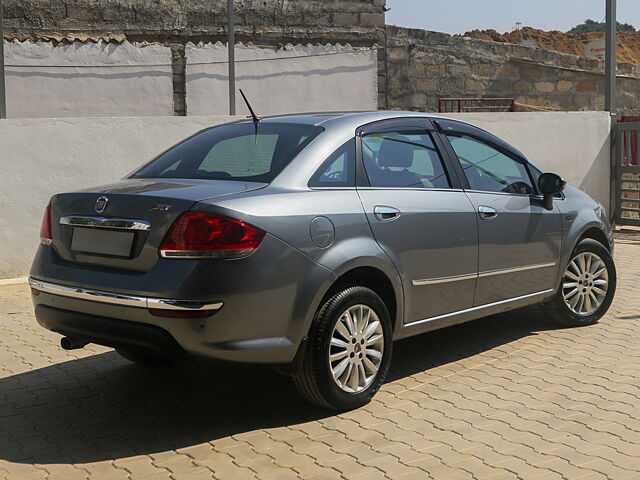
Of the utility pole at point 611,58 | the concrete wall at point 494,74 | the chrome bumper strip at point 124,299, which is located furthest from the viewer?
the concrete wall at point 494,74

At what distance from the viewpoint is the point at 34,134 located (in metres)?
10.1

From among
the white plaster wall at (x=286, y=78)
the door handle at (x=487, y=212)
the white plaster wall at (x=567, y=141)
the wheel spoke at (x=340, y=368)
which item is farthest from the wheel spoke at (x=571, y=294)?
the white plaster wall at (x=286, y=78)

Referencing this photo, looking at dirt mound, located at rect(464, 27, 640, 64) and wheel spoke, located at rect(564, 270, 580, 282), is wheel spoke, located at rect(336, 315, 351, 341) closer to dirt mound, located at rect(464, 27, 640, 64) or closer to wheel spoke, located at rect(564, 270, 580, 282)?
wheel spoke, located at rect(564, 270, 580, 282)

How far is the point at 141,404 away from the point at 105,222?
1209 mm

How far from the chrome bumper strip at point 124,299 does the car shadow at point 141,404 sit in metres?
0.69

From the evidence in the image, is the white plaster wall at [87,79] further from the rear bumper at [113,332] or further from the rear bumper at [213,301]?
the rear bumper at [213,301]

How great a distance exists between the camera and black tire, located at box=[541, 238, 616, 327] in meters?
7.16

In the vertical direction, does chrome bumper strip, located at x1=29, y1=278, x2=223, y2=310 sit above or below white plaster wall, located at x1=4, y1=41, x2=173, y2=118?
below

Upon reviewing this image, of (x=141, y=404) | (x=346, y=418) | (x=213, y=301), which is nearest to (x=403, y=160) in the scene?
Answer: (x=346, y=418)

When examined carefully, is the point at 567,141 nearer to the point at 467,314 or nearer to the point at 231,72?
the point at 231,72

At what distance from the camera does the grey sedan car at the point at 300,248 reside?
4.59 metres

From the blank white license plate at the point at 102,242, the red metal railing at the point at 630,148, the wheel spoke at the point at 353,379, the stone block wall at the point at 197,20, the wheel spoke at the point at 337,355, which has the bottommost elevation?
the wheel spoke at the point at 353,379

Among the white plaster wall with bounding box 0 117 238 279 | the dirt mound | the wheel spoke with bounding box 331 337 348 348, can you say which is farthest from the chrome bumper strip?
the dirt mound

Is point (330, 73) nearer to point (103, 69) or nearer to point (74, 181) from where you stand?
point (103, 69)
